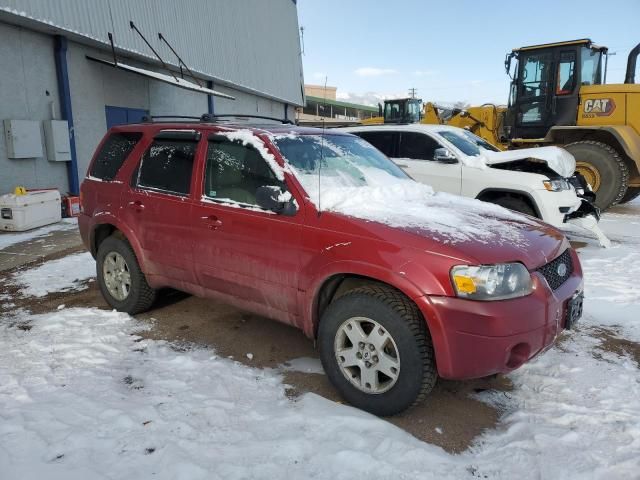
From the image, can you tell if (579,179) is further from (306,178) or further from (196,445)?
(196,445)

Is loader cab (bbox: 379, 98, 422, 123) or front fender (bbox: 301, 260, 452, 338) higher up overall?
loader cab (bbox: 379, 98, 422, 123)

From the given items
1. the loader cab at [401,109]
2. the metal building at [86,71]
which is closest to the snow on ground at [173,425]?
the metal building at [86,71]

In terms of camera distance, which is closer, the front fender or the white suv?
the front fender

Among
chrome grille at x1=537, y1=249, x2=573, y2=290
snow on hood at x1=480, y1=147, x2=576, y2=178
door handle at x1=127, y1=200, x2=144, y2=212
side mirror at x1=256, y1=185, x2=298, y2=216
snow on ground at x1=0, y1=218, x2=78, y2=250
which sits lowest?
snow on ground at x1=0, y1=218, x2=78, y2=250

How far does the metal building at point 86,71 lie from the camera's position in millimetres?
9188

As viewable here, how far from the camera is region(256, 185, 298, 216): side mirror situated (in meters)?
3.23

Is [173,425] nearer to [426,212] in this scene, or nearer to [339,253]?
[339,253]

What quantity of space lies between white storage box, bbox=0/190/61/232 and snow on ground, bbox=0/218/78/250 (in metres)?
0.11

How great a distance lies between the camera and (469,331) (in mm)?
2611

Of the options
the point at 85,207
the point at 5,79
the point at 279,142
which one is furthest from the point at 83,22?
the point at 279,142

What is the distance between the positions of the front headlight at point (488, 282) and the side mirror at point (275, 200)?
1.18 metres

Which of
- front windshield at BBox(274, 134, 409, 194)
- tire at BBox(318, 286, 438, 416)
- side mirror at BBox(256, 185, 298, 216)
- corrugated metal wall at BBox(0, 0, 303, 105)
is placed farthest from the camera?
corrugated metal wall at BBox(0, 0, 303, 105)

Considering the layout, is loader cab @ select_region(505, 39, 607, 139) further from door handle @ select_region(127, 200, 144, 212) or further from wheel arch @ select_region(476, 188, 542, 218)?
door handle @ select_region(127, 200, 144, 212)

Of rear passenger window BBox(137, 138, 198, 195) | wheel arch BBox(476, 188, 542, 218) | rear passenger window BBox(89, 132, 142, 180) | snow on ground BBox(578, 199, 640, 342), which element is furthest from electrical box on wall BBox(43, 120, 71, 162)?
snow on ground BBox(578, 199, 640, 342)
